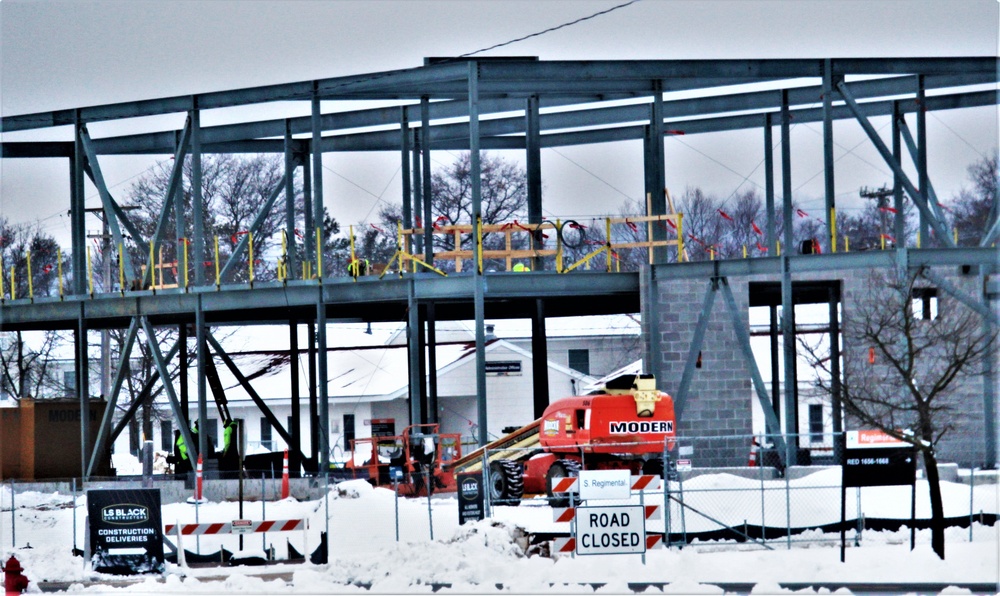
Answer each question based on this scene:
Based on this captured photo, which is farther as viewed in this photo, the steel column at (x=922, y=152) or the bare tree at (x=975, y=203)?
the bare tree at (x=975, y=203)

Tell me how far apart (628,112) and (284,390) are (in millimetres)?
22500

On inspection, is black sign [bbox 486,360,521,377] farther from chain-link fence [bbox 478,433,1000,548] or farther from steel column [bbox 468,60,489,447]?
steel column [bbox 468,60,489,447]

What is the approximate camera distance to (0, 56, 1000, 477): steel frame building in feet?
98.2

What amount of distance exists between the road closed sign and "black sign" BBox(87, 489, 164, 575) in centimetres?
631

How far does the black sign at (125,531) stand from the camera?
19.0m

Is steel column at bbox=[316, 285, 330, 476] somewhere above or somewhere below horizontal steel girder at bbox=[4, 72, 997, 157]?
below

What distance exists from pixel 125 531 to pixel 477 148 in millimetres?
12526

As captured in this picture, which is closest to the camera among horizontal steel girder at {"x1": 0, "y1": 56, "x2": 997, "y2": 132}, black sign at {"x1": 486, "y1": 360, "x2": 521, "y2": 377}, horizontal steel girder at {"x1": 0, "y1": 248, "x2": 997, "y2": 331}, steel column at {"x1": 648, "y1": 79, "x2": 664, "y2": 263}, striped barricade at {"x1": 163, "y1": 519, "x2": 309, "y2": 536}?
striped barricade at {"x1": 163, "y1": 519, "x2": 309, "y2": 536}

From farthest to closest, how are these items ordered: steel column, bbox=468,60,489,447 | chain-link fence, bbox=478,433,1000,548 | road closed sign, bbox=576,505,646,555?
steel column, bbox=468,60,489,447 → chain-link fence, bbox=478,433,1000,548 → road closed sign, bbox=576,505,646,555

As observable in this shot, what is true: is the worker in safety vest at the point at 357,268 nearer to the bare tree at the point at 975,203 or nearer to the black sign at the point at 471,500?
the black sign at the point at 471,500

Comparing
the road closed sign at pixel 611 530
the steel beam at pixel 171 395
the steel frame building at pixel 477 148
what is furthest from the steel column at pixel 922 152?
the steel beam at pixel 171 395

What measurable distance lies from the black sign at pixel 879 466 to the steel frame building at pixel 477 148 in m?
11.4

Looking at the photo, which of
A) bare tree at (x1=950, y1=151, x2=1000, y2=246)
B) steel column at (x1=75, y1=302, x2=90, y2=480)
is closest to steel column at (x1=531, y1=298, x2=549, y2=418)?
steel column at (x1=75, y1=302, x2=90, y2=480)

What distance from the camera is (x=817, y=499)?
25156mm
